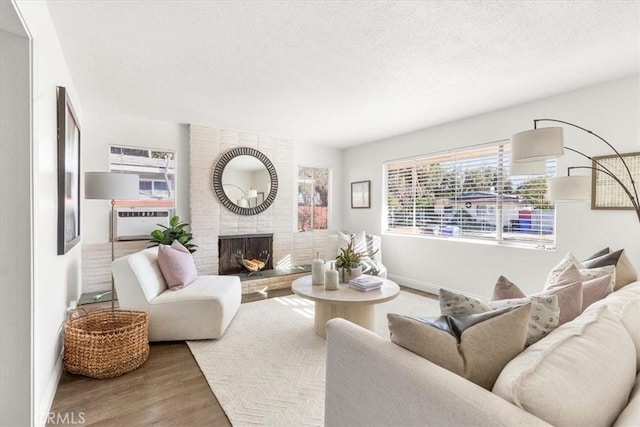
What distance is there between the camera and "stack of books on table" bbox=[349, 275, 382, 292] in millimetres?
2847

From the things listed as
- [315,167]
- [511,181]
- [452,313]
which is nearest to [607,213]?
[511,181]

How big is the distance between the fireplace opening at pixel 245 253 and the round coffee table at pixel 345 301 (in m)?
2.09

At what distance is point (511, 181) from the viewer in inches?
146

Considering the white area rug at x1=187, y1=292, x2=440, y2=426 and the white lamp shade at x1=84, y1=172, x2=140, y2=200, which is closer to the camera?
the white area rug at x1=187, y1=292, x2=440, y2=426

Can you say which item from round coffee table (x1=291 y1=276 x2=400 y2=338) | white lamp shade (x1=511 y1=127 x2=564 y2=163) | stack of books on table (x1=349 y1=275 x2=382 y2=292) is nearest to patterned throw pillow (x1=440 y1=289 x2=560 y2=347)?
white lamp shade (x1=511 y1=127 x2=564 y2=163)

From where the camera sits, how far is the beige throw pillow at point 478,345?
3.16 feet

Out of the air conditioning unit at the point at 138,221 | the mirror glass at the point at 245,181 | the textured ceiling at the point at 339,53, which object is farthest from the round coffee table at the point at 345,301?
the air conditioning unit at the point at 138,221

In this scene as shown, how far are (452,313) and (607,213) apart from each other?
2.87 meters

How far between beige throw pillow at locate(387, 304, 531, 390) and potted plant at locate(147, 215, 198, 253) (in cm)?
372

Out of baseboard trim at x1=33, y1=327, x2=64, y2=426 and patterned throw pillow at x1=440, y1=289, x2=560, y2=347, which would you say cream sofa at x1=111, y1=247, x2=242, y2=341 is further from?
patterned throw pillow at x1=440, y1=289, x2=560, y2=347

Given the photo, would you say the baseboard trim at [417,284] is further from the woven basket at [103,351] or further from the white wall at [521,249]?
the woven basket at [103,351]

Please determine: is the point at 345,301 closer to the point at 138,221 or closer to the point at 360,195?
the point at 138,221

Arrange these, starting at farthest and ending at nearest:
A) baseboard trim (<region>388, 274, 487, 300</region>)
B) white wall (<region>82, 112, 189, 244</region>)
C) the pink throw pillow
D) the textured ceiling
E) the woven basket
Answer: baseboard trim (<region>388, 274, 487, 300</region>) < white wall (<region>82, 112, 189, 244</region>) < the pink throw pillow < the woven basket < the textured ceiling

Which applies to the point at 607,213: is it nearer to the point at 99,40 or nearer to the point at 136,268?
the point at 136,268
